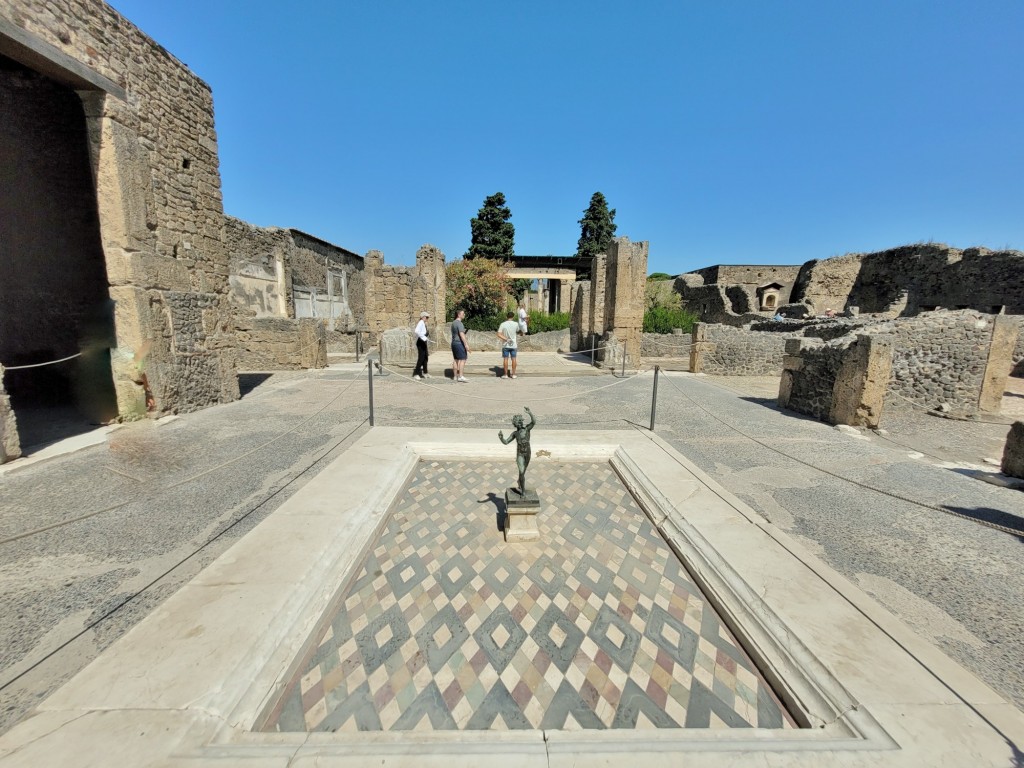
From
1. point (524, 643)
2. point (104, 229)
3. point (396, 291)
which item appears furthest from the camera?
point (396, 291)

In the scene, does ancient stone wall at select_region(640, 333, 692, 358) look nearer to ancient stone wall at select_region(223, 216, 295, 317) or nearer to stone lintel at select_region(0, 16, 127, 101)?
ancient stone wall at select_region(223, 216, 295, 317)

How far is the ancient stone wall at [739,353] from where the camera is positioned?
11.3 metres

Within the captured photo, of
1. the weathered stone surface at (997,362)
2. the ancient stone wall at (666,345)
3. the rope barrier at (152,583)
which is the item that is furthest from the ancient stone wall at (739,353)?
the rope barrier at (152,583)

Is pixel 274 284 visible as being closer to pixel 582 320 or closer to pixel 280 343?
pixel 280 343

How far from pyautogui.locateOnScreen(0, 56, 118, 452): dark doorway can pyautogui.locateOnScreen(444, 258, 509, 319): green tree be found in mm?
14094

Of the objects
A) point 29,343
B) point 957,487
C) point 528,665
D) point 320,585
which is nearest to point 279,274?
point 29,343

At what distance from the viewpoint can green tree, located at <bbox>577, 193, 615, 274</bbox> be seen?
38.0 metres

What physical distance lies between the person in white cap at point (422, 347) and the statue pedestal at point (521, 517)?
19.2ft

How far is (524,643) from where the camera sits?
206 cm

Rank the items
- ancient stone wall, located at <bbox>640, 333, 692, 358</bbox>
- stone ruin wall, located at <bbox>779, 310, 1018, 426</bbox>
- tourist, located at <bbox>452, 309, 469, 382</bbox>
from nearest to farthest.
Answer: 1. stone ruin wall, located at <bbox>779, 310, 1018, 426</bbox>
2. tourist, located at <bbox>452, 309, 469, 382</bbox>
3. ancient stone wall, located at <bbox>640, 333, 692, 358</bbox>

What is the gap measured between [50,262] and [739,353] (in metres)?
14.8

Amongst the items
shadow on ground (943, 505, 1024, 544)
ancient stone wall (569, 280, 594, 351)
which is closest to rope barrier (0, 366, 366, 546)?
shadow on ground (943, 505, 1024, 544)

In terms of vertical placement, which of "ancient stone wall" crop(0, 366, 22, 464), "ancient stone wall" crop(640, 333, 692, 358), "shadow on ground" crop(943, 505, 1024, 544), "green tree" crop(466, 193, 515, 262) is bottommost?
"shadow on ground" crop(943, 505, 1024, 544)

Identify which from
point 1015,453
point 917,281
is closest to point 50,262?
point 1015,453
